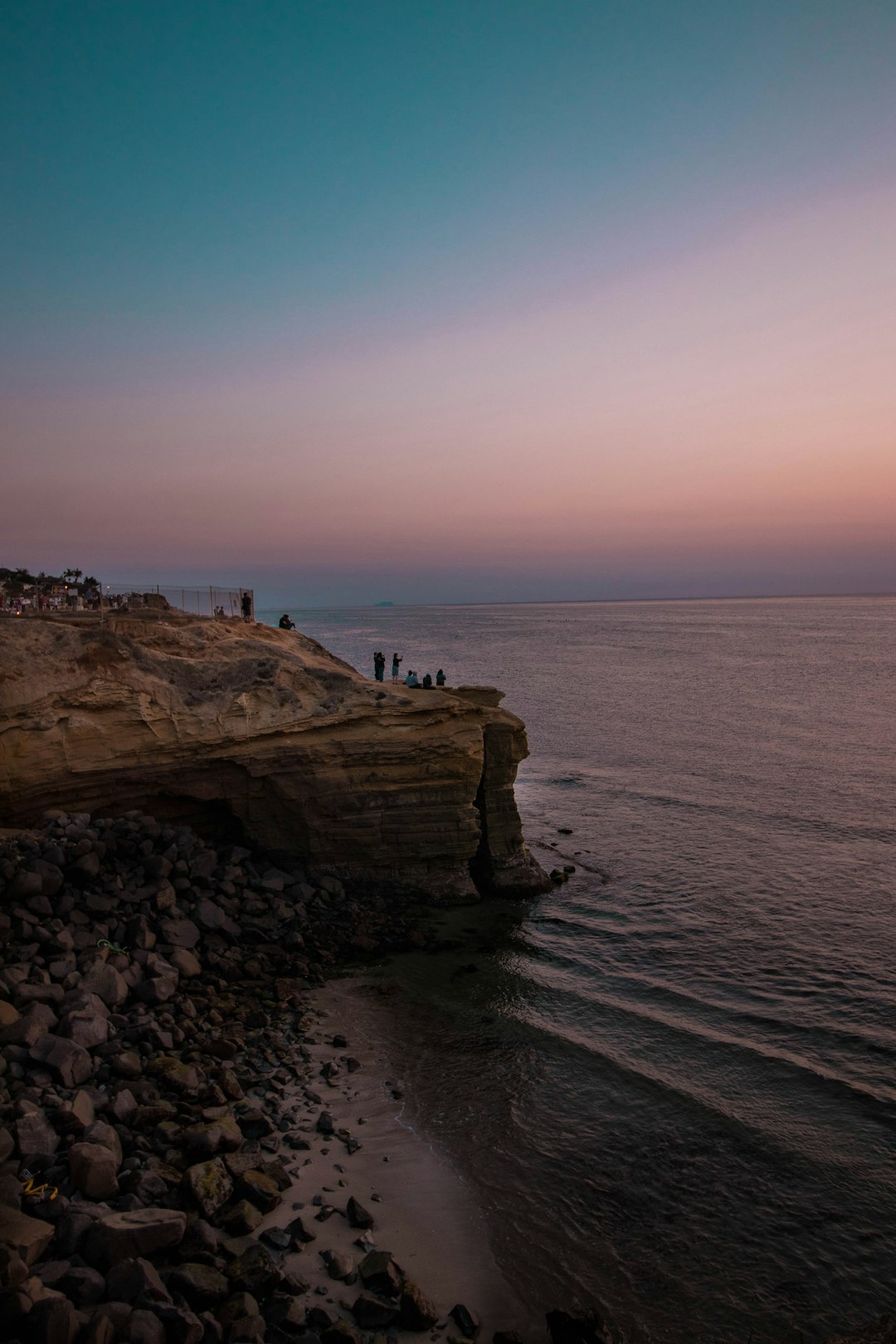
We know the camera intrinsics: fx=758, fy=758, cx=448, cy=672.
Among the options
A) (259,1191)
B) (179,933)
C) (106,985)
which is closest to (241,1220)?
(259,1191)

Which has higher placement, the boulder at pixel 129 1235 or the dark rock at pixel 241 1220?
the boulder at pixel 129 1235

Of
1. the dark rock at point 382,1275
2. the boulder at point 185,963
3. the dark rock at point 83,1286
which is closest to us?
the dark rock at point 83,1286

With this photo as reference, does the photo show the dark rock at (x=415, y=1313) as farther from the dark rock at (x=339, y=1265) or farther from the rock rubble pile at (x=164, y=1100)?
the dark rock at (x=339, y=1265)

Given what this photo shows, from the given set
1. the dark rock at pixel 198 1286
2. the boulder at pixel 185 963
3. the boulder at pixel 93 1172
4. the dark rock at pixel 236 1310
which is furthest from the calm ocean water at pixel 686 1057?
the boulder at pixel 93 1172

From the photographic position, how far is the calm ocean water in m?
10.7

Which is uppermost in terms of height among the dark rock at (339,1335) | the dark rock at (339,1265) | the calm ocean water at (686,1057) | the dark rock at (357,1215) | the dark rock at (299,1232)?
the dark rock at (339,1335)

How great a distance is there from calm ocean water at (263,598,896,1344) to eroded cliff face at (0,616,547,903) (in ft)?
10.6

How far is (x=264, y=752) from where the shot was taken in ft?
70.7

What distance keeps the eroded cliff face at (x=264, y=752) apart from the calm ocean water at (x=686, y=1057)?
322 cm

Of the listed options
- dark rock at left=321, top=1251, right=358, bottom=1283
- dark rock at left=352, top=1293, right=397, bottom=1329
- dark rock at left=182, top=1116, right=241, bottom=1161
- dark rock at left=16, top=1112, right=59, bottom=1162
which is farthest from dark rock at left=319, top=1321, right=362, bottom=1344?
dark rock at left=16, top=1112, right=59, bottom=1162

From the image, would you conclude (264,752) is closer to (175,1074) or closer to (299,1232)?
(175,1074)

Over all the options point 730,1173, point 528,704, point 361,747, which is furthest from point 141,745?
point 528,704

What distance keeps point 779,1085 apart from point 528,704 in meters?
48.8

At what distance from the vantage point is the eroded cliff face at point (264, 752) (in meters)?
19.2
